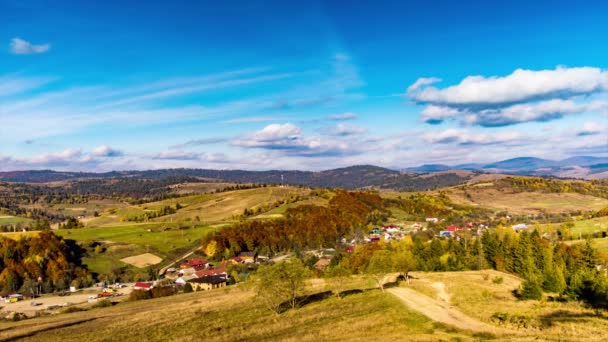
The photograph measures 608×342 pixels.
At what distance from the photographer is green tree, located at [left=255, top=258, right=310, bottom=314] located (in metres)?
67.1

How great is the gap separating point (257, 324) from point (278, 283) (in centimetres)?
852

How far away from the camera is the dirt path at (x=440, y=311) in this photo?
159ft

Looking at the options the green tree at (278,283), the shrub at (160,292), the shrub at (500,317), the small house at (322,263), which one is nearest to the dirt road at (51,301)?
the shrub at (160,292)

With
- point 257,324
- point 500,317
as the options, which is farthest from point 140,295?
point 500,317

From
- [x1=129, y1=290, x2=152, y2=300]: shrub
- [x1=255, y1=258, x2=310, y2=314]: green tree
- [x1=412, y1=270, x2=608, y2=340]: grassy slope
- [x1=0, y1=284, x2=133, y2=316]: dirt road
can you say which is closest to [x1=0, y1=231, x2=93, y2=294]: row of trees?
[x1=0, y1=284, x2=133, y2=316]: dirt road

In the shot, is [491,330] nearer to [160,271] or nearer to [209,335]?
[209,335]

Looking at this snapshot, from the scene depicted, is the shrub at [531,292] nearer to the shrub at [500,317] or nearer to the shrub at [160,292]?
the shrub at [500,317]

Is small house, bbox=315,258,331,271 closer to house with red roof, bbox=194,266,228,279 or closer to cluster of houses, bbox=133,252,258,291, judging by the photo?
cluster of houses, bbox=133,252,258,291

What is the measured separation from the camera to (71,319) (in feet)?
280

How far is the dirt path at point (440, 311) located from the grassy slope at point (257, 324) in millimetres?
2073

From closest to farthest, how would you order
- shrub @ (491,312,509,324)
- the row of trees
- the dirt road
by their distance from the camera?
shrub @ (491,312,509,324), the dirt road, the row of trees

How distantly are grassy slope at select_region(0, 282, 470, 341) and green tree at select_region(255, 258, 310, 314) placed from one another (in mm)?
2441

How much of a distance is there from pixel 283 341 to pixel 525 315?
3020cm

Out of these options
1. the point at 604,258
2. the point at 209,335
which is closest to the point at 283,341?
the point at 209,335
